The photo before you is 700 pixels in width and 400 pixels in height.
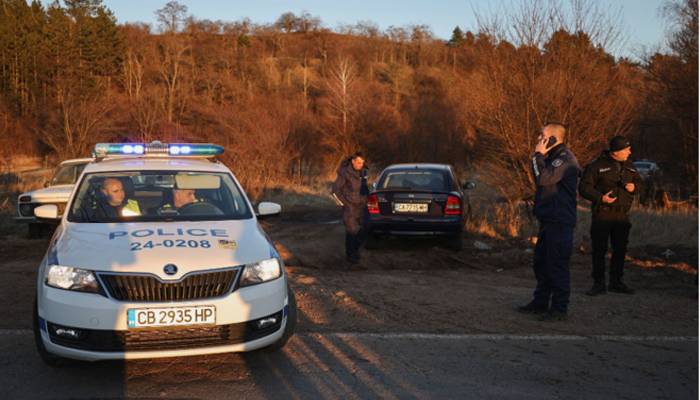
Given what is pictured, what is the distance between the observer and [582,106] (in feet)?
46.3

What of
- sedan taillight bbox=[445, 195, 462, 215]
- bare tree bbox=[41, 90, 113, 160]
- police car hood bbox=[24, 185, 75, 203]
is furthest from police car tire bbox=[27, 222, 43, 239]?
bare tree bbox=[41, 90, 113, 160]

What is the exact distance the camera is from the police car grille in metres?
4.43

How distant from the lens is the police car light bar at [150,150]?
23.3 feet

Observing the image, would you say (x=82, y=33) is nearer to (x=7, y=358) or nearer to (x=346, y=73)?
(x=346, y=73)

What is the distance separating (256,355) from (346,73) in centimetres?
3576

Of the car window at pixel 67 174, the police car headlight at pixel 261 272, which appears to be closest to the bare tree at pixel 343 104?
the car window at pixel 67 174

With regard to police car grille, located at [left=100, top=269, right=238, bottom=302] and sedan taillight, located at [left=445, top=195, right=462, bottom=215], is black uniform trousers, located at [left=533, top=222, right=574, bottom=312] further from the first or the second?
sedan taillight, located at [left=445, top=195, right=462, bottom=215]

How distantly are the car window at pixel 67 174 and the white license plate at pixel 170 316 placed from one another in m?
9.32

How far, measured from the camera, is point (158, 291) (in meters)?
4.46

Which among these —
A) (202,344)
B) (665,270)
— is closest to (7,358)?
(202,344)

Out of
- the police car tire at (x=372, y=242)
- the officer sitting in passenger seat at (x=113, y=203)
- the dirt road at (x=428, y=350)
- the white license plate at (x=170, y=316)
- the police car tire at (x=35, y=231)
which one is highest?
the officer sitting in passenger seat at (x=113, y=203)

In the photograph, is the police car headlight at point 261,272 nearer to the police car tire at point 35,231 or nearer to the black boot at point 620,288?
the black boot at point 620,288

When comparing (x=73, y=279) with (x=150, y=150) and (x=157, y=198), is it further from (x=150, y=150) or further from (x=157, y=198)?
(x=150, y=150)

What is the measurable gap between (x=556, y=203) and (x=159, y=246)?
354cm
